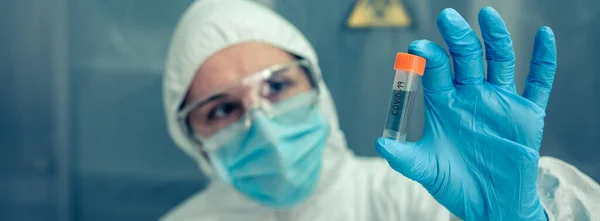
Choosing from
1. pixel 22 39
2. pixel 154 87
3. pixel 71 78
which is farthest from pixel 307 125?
pixel 22 39

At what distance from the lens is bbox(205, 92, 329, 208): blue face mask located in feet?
3.11

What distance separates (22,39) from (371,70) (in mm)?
963

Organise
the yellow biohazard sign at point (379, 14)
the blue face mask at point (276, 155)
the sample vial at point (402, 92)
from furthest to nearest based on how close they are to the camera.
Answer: the yellow biohazard sign at point (379, 14), the blue face mask at point (276, 155), the sample vial at point (402, 92)

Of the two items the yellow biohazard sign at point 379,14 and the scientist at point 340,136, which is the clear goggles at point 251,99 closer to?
the scientist at point 340,136

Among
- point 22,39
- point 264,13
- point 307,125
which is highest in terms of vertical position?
point 22,39

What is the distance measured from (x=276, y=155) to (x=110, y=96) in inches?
27.5

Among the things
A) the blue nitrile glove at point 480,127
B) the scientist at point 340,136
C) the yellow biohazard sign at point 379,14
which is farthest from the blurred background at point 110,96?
the blue nitrile glove at point 480,127

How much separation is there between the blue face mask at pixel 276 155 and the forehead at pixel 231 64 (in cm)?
9

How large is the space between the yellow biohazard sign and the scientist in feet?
0.80

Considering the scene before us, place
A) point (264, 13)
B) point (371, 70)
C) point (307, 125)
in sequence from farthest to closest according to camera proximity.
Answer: point (371, 70)
point (264, 13)
point (307, 125)

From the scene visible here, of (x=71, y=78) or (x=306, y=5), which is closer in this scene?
(x=306, y=5)

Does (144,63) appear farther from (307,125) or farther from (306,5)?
(307,125)

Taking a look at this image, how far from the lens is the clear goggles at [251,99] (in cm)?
98

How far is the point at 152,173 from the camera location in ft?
4.71
